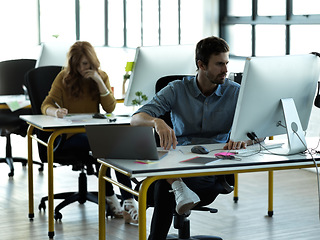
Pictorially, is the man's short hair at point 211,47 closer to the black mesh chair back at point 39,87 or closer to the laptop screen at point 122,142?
the laptop screen at point 122,142

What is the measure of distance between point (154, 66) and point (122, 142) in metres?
1.41

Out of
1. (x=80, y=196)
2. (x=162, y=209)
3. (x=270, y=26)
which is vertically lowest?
(x=80, y=196)

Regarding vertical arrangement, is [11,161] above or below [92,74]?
below

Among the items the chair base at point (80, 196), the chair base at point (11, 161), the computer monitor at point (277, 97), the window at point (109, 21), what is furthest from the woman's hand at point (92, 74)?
the window at point (109, 21)

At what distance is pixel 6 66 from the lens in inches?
230

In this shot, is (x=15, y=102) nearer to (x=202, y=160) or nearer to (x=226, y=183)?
(x=226, y=183)

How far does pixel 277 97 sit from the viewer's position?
2.93 metres

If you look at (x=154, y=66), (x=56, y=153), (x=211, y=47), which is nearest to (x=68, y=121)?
(x=56, y=153)

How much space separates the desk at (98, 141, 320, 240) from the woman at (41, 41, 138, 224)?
123cm

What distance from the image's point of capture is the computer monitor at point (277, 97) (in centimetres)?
283

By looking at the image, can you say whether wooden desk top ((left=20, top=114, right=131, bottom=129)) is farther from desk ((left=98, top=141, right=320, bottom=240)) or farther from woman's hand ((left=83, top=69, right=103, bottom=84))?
desk ((left=98, top=141, right=320, bottom=240))

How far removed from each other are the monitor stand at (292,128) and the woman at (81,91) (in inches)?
61.3

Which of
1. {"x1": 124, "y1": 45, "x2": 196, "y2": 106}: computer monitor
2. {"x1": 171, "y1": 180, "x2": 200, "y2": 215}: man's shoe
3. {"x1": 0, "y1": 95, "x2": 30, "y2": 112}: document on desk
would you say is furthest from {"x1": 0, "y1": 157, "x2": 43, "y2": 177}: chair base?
{"x1": 171, "y1": 180, "x2": 200, "y2": 215}: man's shoe

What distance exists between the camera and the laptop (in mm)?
2723
